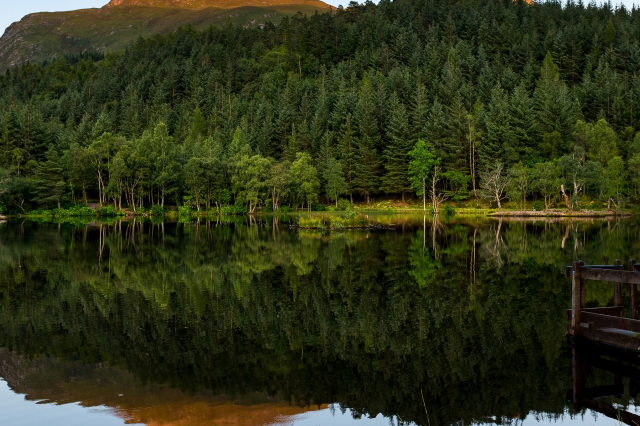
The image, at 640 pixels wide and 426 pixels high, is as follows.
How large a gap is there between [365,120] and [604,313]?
315 ft

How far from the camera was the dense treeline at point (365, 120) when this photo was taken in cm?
9131

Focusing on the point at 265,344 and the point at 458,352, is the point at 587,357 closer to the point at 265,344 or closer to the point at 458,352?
the point at 458,352

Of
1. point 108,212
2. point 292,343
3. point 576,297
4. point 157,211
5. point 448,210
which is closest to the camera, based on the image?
point 576,297

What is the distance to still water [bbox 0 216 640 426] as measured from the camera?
10.3 metres

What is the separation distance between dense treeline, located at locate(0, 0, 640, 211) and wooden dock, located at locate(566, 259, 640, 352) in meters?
69.0

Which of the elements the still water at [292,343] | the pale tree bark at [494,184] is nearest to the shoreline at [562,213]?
the pale tree bark at [494,184]

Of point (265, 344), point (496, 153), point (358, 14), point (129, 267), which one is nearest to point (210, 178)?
point (496, 153)

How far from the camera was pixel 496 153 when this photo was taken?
93812mm

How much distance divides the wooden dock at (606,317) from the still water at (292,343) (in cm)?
68

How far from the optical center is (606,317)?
1352cm

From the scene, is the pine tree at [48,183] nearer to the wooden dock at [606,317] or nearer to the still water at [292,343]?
the still water at [292,343]

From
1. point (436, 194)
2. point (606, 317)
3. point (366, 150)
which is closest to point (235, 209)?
point (366, 150)

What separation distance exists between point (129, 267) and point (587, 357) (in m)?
21.2

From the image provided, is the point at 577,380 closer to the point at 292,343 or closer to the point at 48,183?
the point at 292,343
